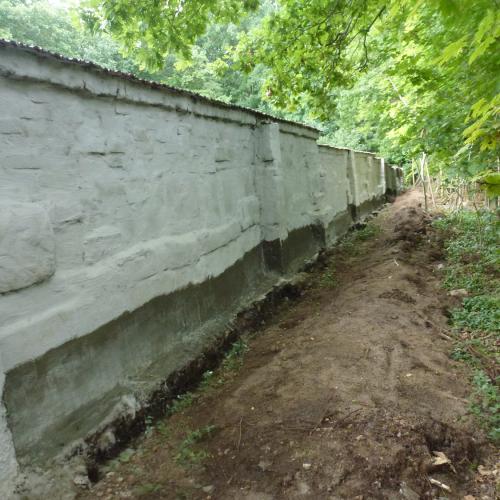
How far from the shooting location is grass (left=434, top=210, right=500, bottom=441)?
2.78 m

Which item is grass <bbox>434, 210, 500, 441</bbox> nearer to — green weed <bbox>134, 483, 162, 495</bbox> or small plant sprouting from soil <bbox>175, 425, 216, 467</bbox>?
small plant sprouting from soil <bbox>175, 425, 216, 467</bbox>

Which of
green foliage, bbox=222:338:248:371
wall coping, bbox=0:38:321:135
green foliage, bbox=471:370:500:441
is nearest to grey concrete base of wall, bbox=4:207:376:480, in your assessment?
green foliage, bbox=222:338:248:371

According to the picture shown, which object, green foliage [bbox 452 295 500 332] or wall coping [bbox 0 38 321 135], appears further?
green foliage [bbox 452 295 500 332]

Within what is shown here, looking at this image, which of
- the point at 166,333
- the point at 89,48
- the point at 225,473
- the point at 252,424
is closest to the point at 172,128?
the point at 166,333

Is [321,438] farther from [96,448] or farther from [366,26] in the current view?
[366,26]

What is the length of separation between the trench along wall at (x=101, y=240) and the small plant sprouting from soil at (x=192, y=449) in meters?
0.44

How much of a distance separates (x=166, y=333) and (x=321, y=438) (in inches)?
58.5

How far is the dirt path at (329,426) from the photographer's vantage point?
2.14 metres

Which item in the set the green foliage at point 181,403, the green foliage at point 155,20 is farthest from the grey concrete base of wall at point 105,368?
the green foliage at point 155,20

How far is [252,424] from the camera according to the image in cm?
267

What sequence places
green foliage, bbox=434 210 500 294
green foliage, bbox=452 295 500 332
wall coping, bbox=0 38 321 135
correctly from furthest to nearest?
1. green foliage, bbox=434 210 500 294
2. green foliage, bbox=452 295 500 332
3. wall coping, bbox=0 38 321 135

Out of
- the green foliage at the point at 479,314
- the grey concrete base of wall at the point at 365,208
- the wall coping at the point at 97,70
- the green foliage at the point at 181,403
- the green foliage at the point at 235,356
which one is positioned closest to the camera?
the wall coping at the point at 97,70

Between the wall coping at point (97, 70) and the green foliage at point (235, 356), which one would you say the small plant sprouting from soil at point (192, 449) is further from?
the wall coping at point (97, 70)

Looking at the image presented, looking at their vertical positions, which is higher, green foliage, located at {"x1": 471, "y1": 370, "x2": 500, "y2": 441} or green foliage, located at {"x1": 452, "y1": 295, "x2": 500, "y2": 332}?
green foliage, located at {"x1": 452, "y1": 295, "x2": 500, "y2": 332}
